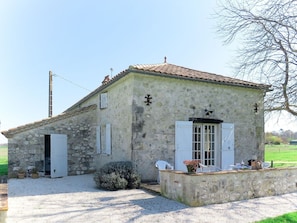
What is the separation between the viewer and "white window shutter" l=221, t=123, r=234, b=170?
433 inches

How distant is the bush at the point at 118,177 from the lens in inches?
338

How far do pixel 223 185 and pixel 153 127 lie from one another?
144 inches

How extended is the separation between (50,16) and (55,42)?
121 inches

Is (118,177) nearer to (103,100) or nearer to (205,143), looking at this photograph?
(205,143)

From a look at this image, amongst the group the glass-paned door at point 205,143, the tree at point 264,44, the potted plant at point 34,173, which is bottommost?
the potted plant at point 34,173

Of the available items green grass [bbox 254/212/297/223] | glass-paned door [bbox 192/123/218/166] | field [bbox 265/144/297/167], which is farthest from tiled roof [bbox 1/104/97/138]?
field [bbox 265/144/297/167]

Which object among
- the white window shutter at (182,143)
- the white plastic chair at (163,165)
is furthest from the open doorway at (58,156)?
the white window shutter at (182,143)

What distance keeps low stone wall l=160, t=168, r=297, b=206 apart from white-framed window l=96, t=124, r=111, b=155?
15.3 ft

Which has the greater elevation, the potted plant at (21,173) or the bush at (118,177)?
the bush at (118,177)

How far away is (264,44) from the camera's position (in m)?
9.15

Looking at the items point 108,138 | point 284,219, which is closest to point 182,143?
point 108,138

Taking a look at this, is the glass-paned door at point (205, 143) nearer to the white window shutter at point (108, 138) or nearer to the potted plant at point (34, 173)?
the white window shutter at point (108, 138)

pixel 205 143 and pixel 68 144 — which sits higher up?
pixel 205 143

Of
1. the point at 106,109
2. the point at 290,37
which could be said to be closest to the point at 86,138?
the point at 106,109
